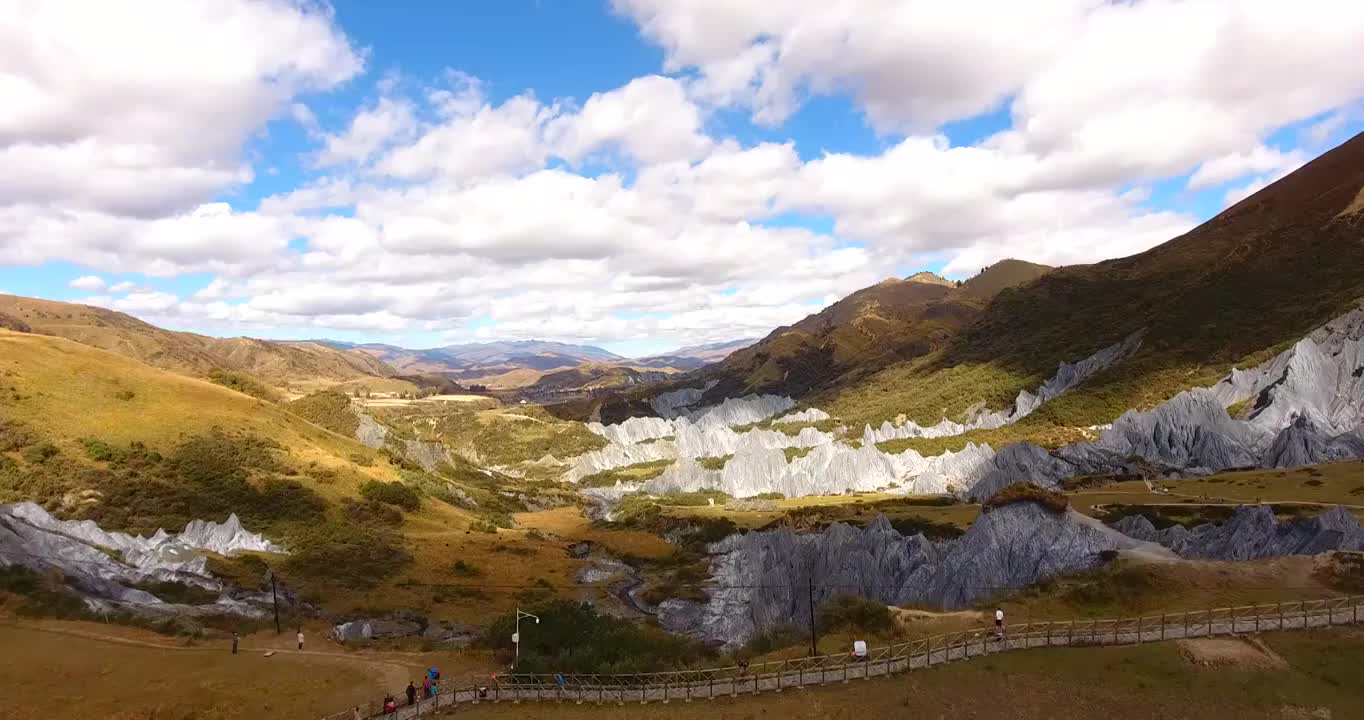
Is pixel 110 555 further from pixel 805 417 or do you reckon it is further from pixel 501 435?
pixel 805 417

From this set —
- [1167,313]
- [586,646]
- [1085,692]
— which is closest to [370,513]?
[586,646]

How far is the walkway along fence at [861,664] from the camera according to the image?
2958 centimetres

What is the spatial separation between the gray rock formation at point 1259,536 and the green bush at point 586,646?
3496 centimetres

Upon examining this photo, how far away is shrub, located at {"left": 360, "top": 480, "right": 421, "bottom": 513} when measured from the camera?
74.6 metres

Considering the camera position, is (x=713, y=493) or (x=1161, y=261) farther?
(x=1161, y=261)

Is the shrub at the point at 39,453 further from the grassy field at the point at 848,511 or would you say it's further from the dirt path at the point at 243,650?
the grassy field at the point at 848,511

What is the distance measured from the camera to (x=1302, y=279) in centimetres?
11481

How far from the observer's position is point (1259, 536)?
4722cm

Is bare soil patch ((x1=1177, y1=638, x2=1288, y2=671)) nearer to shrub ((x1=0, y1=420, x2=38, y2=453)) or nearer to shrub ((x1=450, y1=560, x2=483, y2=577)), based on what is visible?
shrub ((x1=450, y1=560, x2=483, y2=577))

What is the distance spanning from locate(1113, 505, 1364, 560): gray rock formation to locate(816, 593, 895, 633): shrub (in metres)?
25.6

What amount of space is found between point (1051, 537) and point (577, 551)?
46351 mm

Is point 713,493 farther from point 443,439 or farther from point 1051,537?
point 443,439

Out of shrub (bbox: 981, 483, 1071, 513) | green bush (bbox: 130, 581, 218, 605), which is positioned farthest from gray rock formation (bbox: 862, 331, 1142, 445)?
green bush (bbox: 130, 581, 218, 605)

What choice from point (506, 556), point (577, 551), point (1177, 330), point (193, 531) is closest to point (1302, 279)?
point (1177, 330)
